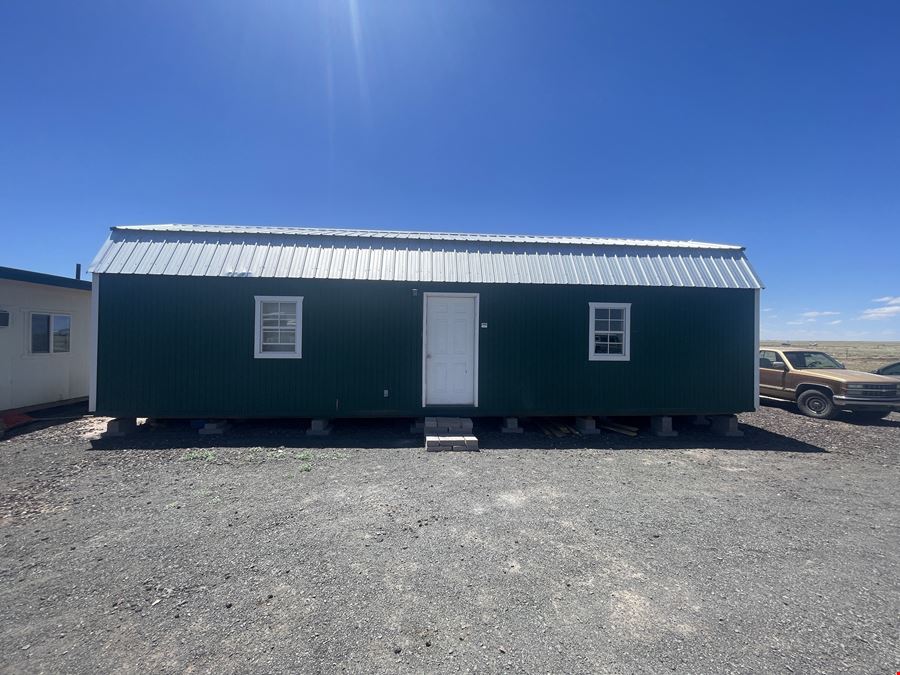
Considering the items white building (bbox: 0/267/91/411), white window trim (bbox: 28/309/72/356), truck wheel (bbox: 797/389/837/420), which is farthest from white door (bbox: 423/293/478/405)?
white window trim (bbox: 28/309/72/356)

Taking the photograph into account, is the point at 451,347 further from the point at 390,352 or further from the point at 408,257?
the point at 408,257

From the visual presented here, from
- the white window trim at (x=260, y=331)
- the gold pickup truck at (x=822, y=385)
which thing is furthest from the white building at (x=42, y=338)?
the gold pickup truck at (x=822, y=385)

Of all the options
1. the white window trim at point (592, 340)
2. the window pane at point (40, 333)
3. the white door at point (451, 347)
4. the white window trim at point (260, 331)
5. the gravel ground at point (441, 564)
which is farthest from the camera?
the window pane at point (40, 333)

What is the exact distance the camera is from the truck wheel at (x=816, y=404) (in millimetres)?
9977

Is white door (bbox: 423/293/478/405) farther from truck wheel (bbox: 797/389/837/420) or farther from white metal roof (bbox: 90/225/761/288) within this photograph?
truck wheel (bbox: 797/389/837/420)

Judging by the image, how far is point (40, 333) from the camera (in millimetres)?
9859

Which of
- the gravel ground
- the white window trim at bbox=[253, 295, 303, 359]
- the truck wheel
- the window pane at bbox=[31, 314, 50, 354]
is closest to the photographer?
the gravel ground

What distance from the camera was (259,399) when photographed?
7.78 m

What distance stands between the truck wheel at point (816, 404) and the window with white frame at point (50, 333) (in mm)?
19047

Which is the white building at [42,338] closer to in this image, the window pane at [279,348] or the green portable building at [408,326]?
the green portable building at [408,326]

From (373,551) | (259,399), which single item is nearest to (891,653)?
(373,551)

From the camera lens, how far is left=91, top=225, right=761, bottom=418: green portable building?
7652 mm

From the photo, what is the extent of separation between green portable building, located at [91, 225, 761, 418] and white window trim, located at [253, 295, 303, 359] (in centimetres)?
3

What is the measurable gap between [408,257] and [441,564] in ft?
20.1
